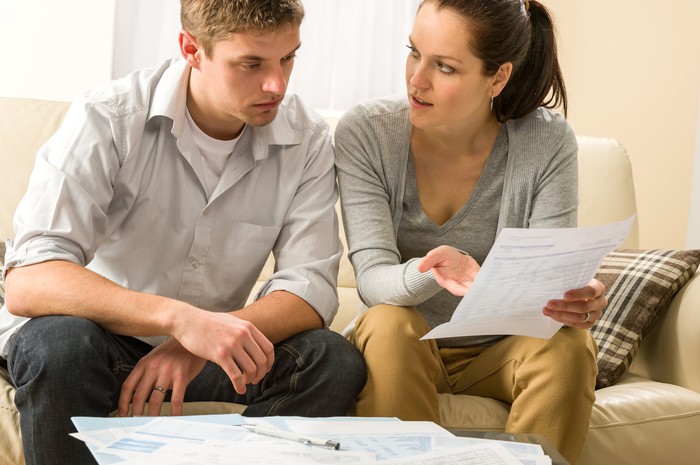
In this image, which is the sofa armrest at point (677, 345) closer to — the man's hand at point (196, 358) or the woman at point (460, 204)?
the woman at point (460, 204)

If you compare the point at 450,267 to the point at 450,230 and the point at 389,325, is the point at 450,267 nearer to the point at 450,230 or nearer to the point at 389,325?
the point at 389,325

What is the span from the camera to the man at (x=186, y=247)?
1.30 m

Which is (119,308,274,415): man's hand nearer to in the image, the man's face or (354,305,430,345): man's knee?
(354,305,430,345): man's knee

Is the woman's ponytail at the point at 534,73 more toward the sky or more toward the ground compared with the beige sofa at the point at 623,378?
more toward the sky

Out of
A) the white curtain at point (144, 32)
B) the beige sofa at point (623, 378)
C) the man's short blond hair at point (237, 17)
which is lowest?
the beige sofa at point (623, 378)

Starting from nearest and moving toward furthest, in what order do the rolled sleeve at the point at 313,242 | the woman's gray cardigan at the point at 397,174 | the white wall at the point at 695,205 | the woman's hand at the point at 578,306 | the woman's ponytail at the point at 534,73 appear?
the woman's hand at the point at 578,306 → the rolled sleeve at the point at 313,242 → the woman's gray cardigan at the point at 397,174 → the woman's ponytail at the point at 534,73 → the white wall at the point at 695,205

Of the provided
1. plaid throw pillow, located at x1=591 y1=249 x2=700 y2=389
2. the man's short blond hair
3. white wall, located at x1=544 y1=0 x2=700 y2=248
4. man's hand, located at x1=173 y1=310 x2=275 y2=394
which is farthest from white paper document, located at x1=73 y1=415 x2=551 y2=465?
white wall, located at x1=544 y1=0 x2=700 y2=248

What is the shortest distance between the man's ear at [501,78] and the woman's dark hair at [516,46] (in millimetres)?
11

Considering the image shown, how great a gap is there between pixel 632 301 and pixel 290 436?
110 centimetres

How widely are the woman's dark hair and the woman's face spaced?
0.7 inches

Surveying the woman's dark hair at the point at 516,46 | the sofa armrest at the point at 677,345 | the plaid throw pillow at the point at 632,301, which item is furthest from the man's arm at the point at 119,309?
the sofa armrest at the point at 677,345

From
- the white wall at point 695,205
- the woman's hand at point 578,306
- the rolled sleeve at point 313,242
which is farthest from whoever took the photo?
the white wall at point 695,205

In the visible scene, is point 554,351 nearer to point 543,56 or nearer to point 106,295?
point 543,56

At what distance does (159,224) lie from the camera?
1.59 metres
